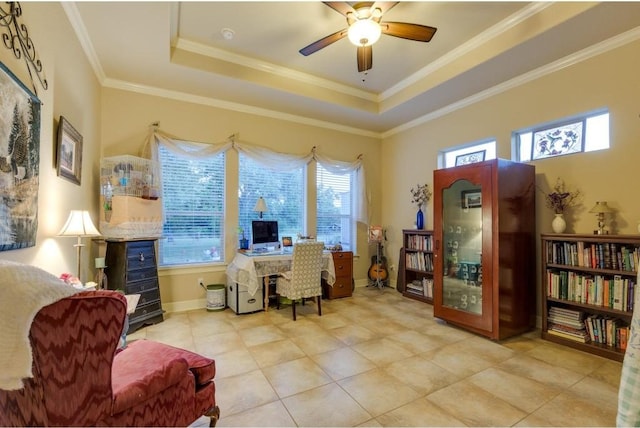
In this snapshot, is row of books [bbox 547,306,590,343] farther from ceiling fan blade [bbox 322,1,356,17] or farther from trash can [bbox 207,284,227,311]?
trash can [bbox 207,284,227,311]

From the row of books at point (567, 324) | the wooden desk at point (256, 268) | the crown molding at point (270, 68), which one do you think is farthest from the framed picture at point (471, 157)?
the wooden desk at point (256, 268)

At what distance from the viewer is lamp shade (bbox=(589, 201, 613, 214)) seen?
2.71 m

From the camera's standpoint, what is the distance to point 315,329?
10.7 ft

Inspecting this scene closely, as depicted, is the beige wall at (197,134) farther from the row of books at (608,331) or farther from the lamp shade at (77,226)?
the row of books at (608,331)

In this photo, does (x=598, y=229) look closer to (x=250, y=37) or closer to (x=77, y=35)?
(x=250, y=37)

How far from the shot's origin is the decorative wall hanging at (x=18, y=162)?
1.38 m

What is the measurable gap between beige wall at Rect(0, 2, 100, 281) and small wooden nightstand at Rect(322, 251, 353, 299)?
3.06 meters

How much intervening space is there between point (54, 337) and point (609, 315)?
4113 millimetres

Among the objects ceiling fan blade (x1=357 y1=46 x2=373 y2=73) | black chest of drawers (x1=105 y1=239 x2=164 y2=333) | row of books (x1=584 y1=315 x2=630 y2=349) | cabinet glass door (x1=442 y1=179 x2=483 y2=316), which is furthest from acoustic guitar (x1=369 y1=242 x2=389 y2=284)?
black chest of drawers (x1=105 y1=239 x2=164 y2=333)

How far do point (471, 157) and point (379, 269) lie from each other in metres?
2.36

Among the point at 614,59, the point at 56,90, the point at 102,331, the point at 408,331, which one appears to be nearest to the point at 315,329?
the point at 408,331

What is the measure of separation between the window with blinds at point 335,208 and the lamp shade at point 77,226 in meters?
3.32

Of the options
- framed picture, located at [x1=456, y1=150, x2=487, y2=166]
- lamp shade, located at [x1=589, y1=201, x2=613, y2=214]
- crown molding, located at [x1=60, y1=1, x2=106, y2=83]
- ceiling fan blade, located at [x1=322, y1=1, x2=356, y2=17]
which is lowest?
lamp shade, located at [x1=589, y1=201, x2=613, y2=214]

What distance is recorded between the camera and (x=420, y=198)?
4.73 metres
